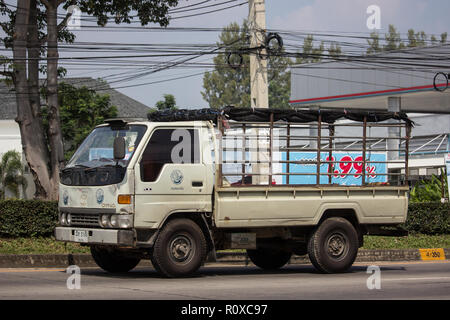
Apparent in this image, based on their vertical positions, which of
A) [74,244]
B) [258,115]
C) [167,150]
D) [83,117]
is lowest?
[74,244]

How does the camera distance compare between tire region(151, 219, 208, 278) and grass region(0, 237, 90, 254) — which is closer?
tire region(151, 219, 208, 278)

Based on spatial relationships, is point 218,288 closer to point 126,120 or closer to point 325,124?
point 126,120

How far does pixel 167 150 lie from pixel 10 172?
30838 mm

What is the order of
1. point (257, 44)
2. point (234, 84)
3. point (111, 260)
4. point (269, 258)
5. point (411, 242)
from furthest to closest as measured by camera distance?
point (234, 84)
point (257, 44)
point (411, 242)
point (269, 258)
point (111, 260)

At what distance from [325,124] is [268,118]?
4.75 feet

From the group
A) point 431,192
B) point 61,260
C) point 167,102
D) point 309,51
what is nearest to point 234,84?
point 309,51

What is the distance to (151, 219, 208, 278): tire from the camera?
37.4ft

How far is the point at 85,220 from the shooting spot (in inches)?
460

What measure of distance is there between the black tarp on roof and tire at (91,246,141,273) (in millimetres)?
2379

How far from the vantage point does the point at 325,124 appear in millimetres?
13633

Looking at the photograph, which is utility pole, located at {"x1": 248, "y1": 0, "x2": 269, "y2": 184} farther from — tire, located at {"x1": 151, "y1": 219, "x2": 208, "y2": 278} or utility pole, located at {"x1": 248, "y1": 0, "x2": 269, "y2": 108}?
tire, located at {"x1": 151, "y1": 219, "x2": 208, "y2": 278}

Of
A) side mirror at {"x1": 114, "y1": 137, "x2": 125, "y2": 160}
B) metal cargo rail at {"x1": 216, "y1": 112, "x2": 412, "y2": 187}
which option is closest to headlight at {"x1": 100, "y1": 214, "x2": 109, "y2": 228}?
side mirror at {"x1": 114, "y1": 137, "x2": 125, "y2": 160}

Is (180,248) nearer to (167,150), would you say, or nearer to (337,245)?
(167,150)
